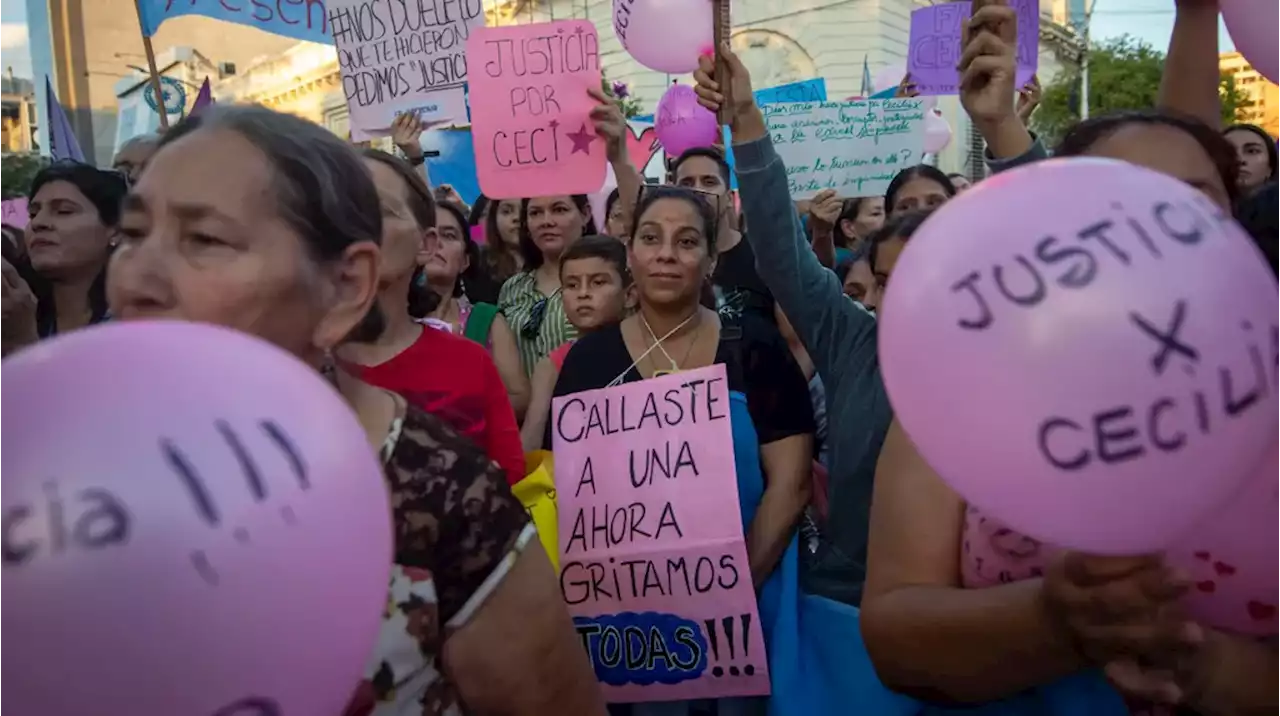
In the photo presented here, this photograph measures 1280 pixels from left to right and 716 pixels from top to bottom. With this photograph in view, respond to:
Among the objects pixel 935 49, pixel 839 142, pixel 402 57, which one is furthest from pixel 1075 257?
pixel 935 49

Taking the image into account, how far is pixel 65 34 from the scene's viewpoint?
32344mm

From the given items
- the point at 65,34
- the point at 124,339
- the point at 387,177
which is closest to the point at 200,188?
the point at 124,339

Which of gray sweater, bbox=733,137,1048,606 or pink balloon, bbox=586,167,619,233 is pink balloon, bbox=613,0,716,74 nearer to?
gray sweater, bbox=733,137,1048,606

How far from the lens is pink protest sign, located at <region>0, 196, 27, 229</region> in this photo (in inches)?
239

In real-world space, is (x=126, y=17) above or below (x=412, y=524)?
above

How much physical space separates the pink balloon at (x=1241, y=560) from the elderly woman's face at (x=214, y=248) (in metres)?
1.16

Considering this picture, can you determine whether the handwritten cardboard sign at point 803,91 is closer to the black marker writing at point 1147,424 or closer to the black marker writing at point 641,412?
the black marker writing at point 641,412

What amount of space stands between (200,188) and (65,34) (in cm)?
3725

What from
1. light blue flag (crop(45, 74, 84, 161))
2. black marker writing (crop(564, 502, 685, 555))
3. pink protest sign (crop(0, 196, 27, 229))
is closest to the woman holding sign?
black marker writing (crop(564, 502, 685, 555))

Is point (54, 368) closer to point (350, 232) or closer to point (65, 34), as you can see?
point (350, 232)

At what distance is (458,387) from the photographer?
98.0 inches

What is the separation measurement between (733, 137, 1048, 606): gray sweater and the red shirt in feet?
2.48

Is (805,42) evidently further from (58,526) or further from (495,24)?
(58,526)

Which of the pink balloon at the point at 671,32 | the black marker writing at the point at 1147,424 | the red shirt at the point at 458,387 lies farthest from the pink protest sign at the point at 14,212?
the black marker writing at the point at 1147,424
